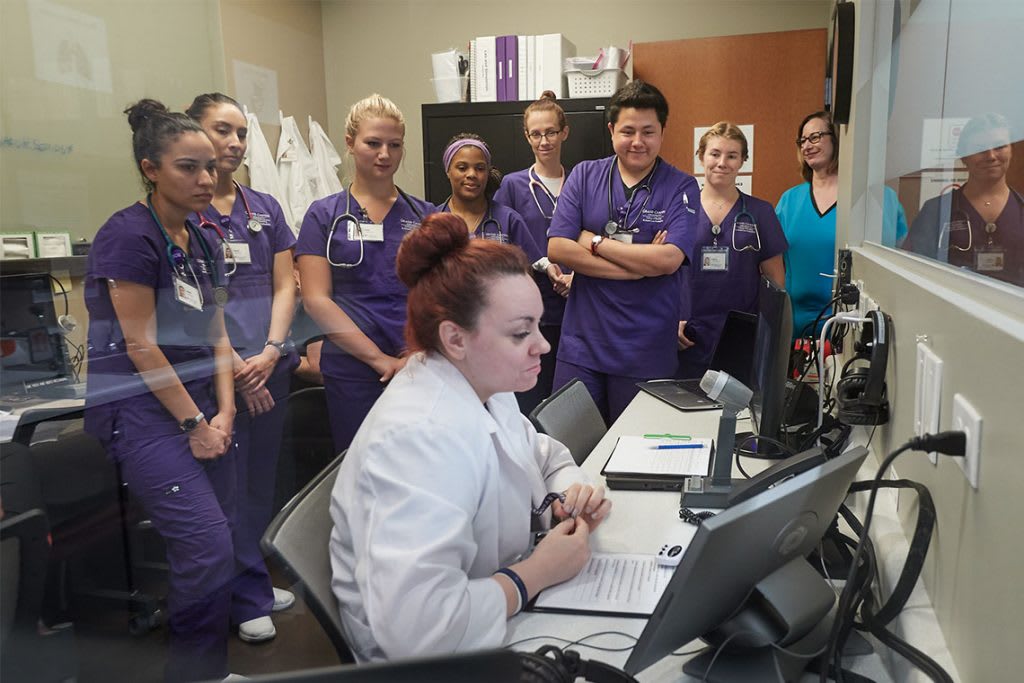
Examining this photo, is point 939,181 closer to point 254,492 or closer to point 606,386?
point 606,386

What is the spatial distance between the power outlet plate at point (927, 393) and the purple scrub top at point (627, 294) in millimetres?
1386

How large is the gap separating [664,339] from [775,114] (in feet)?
5.94

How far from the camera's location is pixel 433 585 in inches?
34.9

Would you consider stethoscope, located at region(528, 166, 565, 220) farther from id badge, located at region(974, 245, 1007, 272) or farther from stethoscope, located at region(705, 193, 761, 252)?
id badge, located at region(974, 245, 1007, 272)

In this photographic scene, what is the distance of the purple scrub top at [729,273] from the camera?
9.36ft

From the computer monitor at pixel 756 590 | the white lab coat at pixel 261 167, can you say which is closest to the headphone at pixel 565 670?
the computer monitor at pixel 756 590

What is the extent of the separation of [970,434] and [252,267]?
1.93 m

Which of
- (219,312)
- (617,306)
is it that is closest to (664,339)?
(617,306)

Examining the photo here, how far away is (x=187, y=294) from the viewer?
78.7 inches

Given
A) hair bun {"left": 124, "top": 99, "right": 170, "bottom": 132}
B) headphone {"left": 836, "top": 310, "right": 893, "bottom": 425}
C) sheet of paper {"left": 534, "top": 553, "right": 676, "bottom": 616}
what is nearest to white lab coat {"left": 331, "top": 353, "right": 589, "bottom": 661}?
sheet of paper {"left": 534, "top": 553, "right": 676, "bottom": 616}

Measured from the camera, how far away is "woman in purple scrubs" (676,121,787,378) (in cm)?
286

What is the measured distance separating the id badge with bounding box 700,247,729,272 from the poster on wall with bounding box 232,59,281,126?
163 centimetres

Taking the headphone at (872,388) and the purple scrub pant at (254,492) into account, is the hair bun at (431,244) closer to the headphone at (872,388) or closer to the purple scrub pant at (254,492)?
the headphone at (872,388)

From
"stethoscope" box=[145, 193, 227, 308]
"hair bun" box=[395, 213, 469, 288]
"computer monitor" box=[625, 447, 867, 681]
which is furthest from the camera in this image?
"stethoscope" box=[145, 193, 227, 308]
